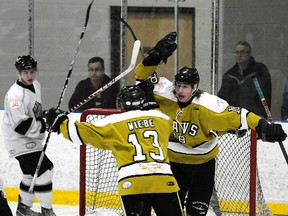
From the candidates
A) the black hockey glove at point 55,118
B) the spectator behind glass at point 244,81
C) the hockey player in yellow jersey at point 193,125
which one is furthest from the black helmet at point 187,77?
the spectator behind glass at point 244,81

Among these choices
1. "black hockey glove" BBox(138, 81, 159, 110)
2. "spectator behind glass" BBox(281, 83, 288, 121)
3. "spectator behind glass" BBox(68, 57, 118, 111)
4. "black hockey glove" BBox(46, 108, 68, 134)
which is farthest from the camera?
"spectator behind glass" BBox(68, 57, 118, 111)

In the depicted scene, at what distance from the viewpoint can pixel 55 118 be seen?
443 cm

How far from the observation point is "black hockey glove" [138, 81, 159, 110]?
14.0 ft

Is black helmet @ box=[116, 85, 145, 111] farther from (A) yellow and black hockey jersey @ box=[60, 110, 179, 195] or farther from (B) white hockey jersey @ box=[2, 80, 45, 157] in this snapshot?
(B) white hockey jersey @ box=[2, 80, 45, 157]

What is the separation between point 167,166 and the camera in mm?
4188

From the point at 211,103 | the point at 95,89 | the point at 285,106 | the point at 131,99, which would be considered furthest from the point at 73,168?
the point at 131,99

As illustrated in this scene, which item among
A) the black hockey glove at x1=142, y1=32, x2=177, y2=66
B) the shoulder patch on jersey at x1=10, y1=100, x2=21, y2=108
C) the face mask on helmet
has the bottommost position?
the shoulder patch on jersey at x1=10, y1=100, x2=21, y2=108

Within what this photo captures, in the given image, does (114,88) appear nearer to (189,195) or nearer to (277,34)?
(277,34)

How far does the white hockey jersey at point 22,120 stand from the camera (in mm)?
5637

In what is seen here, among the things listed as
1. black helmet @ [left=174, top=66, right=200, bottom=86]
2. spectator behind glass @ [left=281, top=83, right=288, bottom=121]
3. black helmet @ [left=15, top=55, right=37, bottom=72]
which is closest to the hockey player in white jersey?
black helmet @ [left=15, top=55, right=37, bottom=72]

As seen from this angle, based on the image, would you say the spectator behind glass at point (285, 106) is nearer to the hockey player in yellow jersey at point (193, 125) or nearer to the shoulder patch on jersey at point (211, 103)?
the hockey player in yellow jersey at point (193, 125)

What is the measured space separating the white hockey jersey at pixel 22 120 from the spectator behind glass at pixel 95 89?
1.02m

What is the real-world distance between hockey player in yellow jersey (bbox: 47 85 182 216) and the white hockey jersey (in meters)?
1.52

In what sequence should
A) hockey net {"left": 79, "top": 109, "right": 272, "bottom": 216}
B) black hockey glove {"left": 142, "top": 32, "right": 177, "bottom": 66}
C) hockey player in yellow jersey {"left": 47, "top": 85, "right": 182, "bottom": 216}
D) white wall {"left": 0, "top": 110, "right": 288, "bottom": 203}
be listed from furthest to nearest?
white wall {"left": 0, "top": 110, "right": 288, "bottom": 203} < hockey net {"left": 79, "top": 109, "right": 272, "bottom": 216} < black hockey glove {"left": 142, "top": 32, "right": 177, "bottom": 66} < hockey player in yellow jersey {"left": 47, "top": 85, "right": 182, "bottom": 216}
